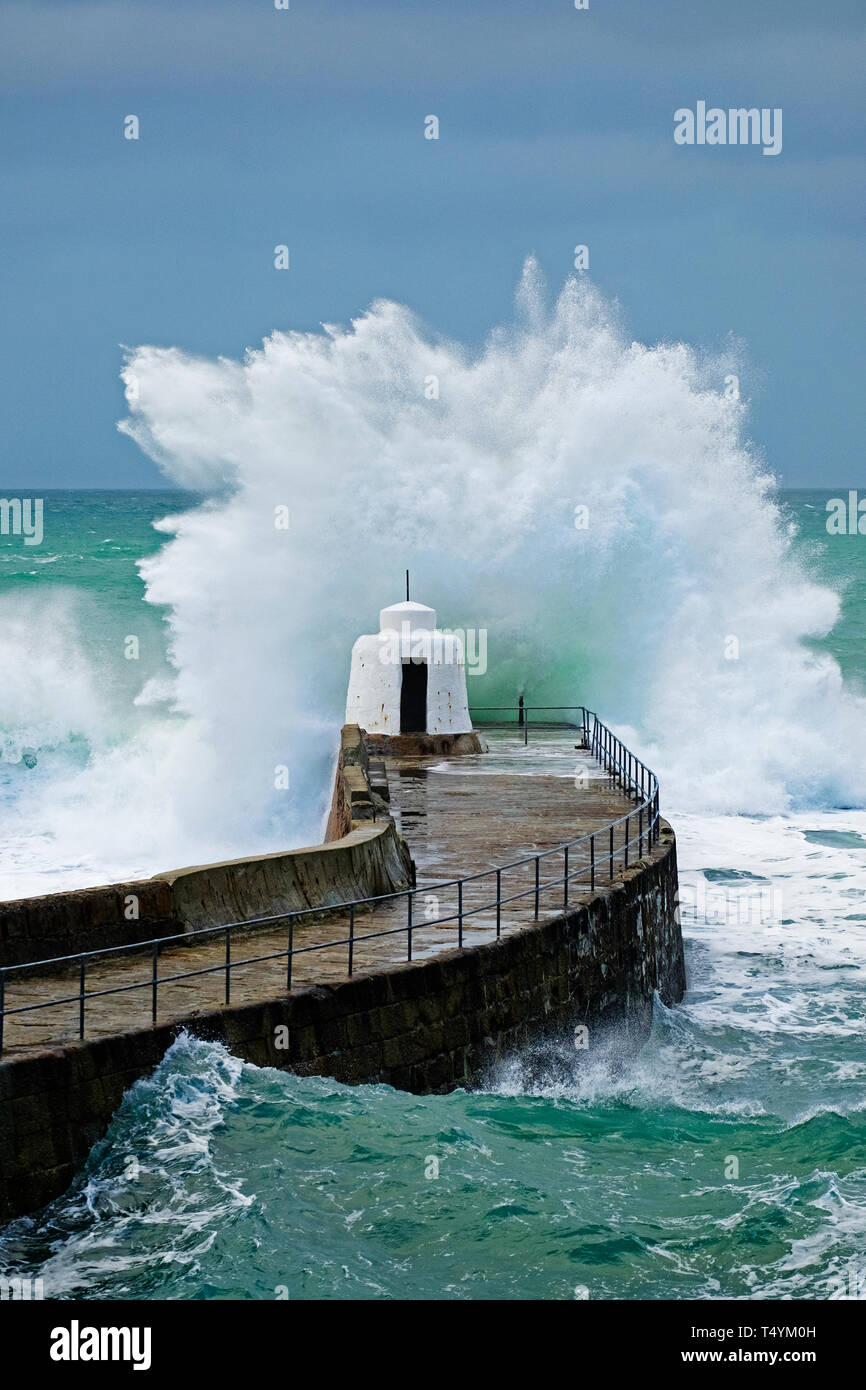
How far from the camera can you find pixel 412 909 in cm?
1298

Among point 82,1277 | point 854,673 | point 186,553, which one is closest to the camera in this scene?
point 82,1277

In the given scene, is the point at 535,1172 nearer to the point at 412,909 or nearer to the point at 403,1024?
the point at 403,1024

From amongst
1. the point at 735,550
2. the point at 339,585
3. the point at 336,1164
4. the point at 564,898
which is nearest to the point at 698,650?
the point at 735,550

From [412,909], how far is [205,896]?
185 cm

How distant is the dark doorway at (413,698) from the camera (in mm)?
25016

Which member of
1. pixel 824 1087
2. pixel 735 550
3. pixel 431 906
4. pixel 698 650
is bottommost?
pixel 824 1087

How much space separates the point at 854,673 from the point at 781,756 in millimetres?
18243

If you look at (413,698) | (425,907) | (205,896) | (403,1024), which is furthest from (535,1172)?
(413,698)

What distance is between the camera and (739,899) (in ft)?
67.8

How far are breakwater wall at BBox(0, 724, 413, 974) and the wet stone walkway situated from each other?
0.17m

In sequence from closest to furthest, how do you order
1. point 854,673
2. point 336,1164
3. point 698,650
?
point 336,1164 → point 698,650 → point 854,673

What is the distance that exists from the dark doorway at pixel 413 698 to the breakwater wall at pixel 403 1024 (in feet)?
31.9

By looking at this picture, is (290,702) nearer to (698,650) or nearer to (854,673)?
(698,650)

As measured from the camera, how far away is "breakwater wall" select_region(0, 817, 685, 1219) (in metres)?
8.58
